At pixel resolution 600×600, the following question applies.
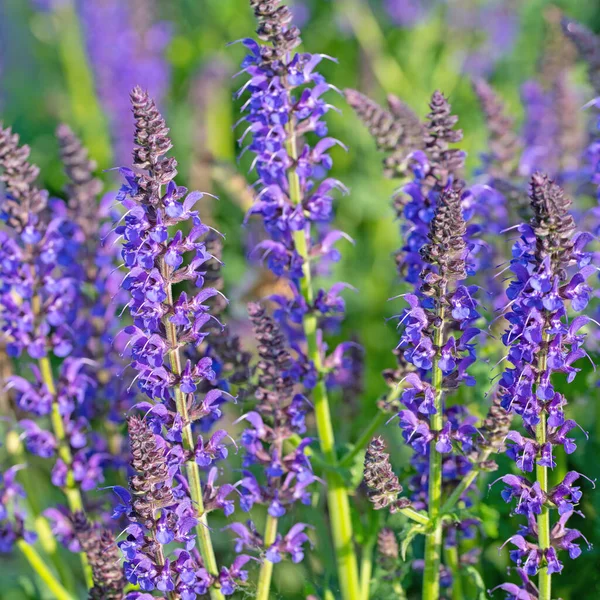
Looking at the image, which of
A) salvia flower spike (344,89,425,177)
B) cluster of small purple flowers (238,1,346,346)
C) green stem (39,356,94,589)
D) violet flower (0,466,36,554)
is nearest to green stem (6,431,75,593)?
violet flower (0,466,36,554)

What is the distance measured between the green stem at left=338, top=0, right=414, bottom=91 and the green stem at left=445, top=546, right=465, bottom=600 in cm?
546

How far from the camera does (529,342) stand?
2916 millimetres

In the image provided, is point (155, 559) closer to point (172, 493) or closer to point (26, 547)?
point (172, 493)

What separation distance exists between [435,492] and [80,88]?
24.7 ft

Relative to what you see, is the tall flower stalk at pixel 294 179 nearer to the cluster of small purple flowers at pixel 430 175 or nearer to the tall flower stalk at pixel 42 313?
the cluster of small purple flowers at pixel 430 175

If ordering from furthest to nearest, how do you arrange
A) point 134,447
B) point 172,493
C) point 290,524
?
point 290,524 < point 172,493 < point 134,447

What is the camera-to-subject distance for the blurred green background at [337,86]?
23.6 ft

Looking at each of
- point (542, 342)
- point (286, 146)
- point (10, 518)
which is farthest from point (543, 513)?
point (10, 518)

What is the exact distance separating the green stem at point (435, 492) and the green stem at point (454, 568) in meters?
0.36

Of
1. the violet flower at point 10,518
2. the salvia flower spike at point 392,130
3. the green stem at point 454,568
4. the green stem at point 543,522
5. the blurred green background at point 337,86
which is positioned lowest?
the green stem at point 454,568

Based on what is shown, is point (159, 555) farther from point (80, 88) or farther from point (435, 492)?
point (80, 88)

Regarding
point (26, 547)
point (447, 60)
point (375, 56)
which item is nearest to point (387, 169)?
point (26, 547)

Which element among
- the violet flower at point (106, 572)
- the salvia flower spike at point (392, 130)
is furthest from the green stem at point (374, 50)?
the violet flower at point (106, 572)

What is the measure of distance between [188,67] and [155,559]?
820 cm
